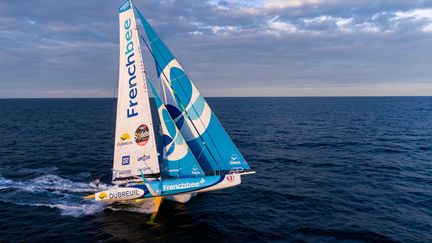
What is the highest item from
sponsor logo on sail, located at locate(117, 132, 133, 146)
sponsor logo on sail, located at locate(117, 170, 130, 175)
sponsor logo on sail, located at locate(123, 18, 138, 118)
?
sponsor logo on sail, located at locate(123, 18, 138, 118)

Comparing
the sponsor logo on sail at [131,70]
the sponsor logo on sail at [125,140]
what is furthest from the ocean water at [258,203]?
the sponsor logo on sail at [131,70]

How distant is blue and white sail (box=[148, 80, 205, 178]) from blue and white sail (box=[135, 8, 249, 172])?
84 centimetres

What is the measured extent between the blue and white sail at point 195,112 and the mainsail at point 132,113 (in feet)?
4.31

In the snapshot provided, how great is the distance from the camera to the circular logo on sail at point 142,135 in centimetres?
1892

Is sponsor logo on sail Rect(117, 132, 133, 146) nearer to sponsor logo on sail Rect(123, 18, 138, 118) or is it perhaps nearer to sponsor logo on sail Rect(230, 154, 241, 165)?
sponsor logo on sail Rect(123, 18, 138, 118)

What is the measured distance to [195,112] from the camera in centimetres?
1945

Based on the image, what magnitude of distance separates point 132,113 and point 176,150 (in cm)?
376

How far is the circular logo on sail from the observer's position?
1892 cm

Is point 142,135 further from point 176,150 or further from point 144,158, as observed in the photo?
point 176,150

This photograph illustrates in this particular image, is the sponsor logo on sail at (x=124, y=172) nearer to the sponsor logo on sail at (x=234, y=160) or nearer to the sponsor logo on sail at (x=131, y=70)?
the sponsor logo on sail at (x=131, y=70)

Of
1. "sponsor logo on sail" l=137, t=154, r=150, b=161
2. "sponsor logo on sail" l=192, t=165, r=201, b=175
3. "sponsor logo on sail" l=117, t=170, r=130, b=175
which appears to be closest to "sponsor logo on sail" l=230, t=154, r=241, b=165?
"sponsor logo on sail" l=192, t=165, r=201, b=175

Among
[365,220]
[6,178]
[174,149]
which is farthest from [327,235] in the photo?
[6,178]

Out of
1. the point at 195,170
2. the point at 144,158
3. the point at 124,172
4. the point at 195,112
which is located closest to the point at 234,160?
the point at 195,170

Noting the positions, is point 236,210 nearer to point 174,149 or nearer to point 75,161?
point 174,149
